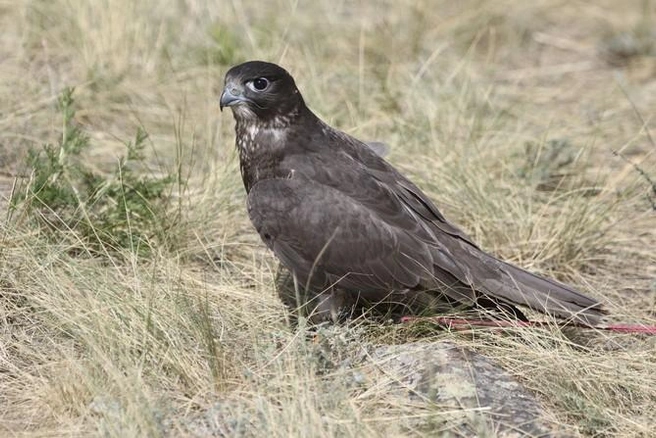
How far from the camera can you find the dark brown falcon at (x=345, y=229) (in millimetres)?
4863

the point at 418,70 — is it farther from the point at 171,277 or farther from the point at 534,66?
the point at 171,277

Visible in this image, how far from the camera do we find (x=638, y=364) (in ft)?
15.2

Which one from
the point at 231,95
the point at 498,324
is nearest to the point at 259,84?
the point at 231,95

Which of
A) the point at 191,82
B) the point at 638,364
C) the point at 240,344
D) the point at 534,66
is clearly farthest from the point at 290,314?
the point at 534,66

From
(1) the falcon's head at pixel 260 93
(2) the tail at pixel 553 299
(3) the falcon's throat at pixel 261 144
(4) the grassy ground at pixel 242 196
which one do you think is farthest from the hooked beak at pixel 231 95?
(2) the tail at pixel 553 299

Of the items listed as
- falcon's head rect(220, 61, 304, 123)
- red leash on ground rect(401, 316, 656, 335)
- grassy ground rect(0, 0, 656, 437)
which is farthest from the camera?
falcon's head rect(220, 61, 304, 123)

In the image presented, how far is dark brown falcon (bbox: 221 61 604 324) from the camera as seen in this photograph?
486cm

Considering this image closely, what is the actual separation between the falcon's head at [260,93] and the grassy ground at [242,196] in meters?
0.65

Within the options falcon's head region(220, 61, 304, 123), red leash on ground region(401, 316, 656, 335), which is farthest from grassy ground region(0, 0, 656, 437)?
falcon's head region(220, 61, 304, 123)

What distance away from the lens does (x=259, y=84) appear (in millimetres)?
5074

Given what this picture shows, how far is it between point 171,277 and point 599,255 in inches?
93.8

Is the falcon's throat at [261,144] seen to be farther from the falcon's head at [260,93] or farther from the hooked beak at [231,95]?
the hooked beak at [231,95]

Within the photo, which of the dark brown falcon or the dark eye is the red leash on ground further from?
the dark eye

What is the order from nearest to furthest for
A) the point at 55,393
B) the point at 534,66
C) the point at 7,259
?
the point at 55,393, the point at 7,259, the point at 534,66
